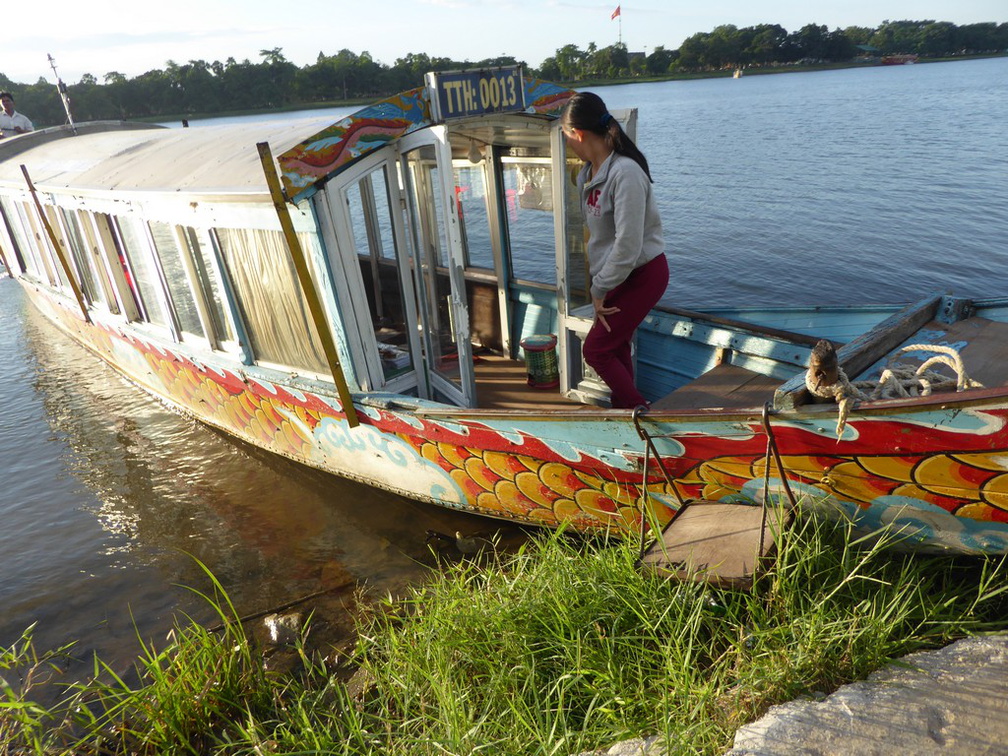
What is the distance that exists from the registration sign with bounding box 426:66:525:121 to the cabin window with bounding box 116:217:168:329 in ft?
9.91

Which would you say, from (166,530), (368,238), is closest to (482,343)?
(368,238)

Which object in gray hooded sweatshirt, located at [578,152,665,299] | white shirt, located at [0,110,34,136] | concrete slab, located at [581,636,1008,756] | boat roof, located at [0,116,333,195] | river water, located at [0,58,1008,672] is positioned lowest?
river water, located at [0,58,1008,672]

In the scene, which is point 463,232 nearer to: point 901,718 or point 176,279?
point 176,279

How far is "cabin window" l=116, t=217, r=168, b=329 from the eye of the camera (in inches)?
230

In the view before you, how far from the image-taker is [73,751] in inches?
128

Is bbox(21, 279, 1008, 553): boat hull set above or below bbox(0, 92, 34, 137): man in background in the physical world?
below

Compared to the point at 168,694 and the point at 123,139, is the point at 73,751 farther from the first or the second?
the point at 123,139

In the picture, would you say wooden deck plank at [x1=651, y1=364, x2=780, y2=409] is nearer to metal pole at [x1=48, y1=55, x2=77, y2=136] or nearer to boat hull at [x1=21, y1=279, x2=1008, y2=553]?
boat hull at [x1=21, y1=279, x2=1008, y2=553]

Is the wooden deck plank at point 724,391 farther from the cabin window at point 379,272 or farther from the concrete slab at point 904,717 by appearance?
the cabin window at point 379,272

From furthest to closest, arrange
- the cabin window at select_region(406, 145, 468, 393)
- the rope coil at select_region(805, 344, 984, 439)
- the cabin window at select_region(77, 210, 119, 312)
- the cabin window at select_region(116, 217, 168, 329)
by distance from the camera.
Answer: the cabin window at select_region(77, 210, 119, 312)
the cabin window at select_region(116, 217, 168, 329)
the cabin window at select_region(406, 145, 468, 393)
the rope coil at select_region(805, 344, 984, 439)

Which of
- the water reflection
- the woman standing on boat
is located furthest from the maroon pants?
the water reflection

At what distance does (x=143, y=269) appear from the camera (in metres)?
6.11

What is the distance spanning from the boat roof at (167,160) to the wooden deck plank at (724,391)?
291cm

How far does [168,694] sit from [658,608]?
2.36 m
